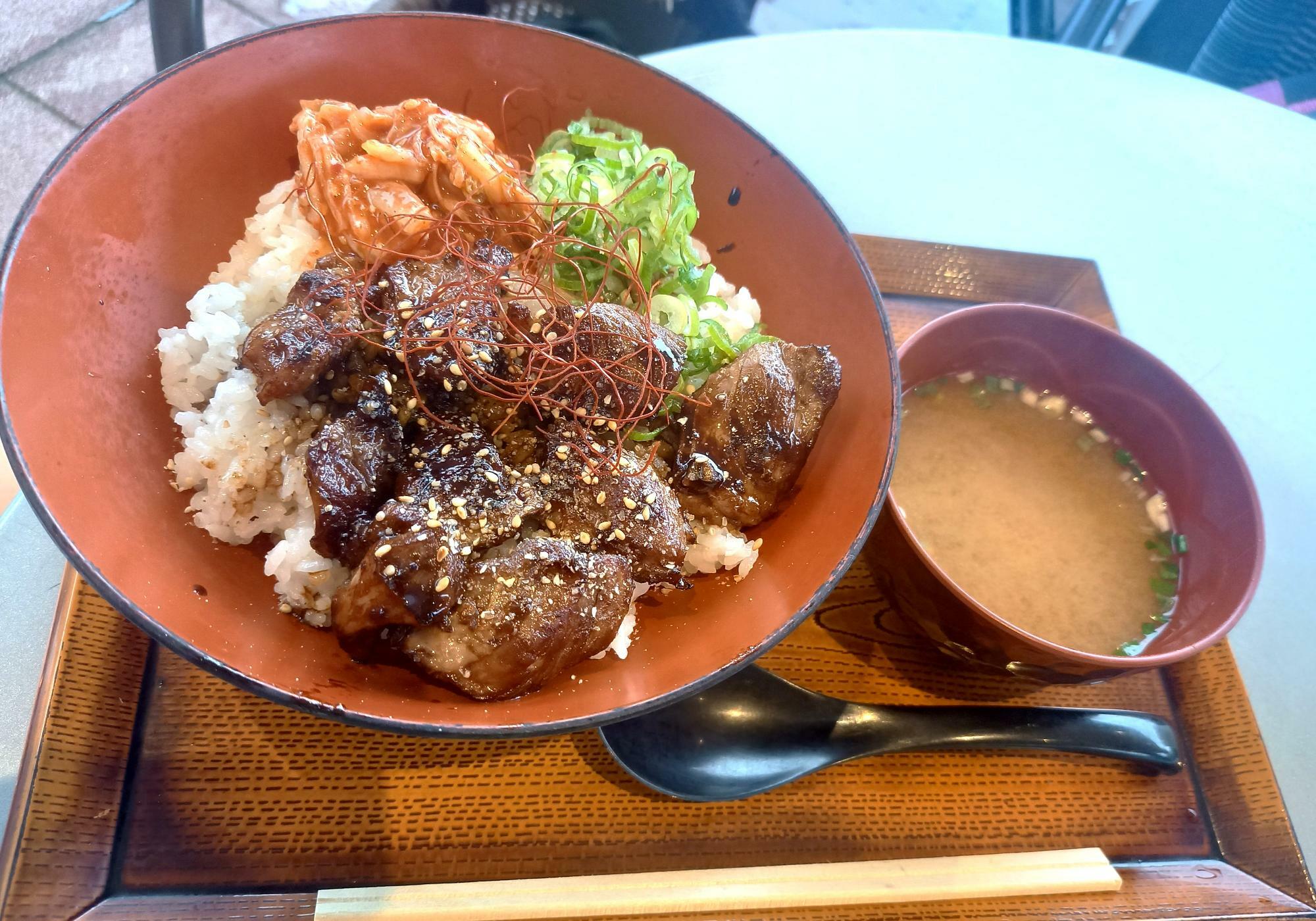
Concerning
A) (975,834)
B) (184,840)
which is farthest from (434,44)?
(975,834)

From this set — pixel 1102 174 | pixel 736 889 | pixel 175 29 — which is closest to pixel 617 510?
pixel 736 889

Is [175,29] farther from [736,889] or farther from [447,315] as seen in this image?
[736,889]

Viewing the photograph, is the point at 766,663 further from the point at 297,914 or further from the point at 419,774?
the point at 297,914

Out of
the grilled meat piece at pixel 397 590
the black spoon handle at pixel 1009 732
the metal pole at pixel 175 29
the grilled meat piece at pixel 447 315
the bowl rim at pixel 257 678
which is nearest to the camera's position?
the bowl rim at pixel 257 678

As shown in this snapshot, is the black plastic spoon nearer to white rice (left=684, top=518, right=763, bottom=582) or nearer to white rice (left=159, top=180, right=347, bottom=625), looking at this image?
white rice (left=684, top=518, right=763, bottom=582)

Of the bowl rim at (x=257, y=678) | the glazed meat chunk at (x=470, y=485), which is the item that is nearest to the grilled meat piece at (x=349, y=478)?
the glazed meat chunk at (x=470, y=485)

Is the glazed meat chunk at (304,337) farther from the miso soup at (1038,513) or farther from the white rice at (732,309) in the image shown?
the miso soup at (1038,513)

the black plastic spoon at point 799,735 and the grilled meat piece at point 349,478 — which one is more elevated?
the grilled meat piece at point 349,478
